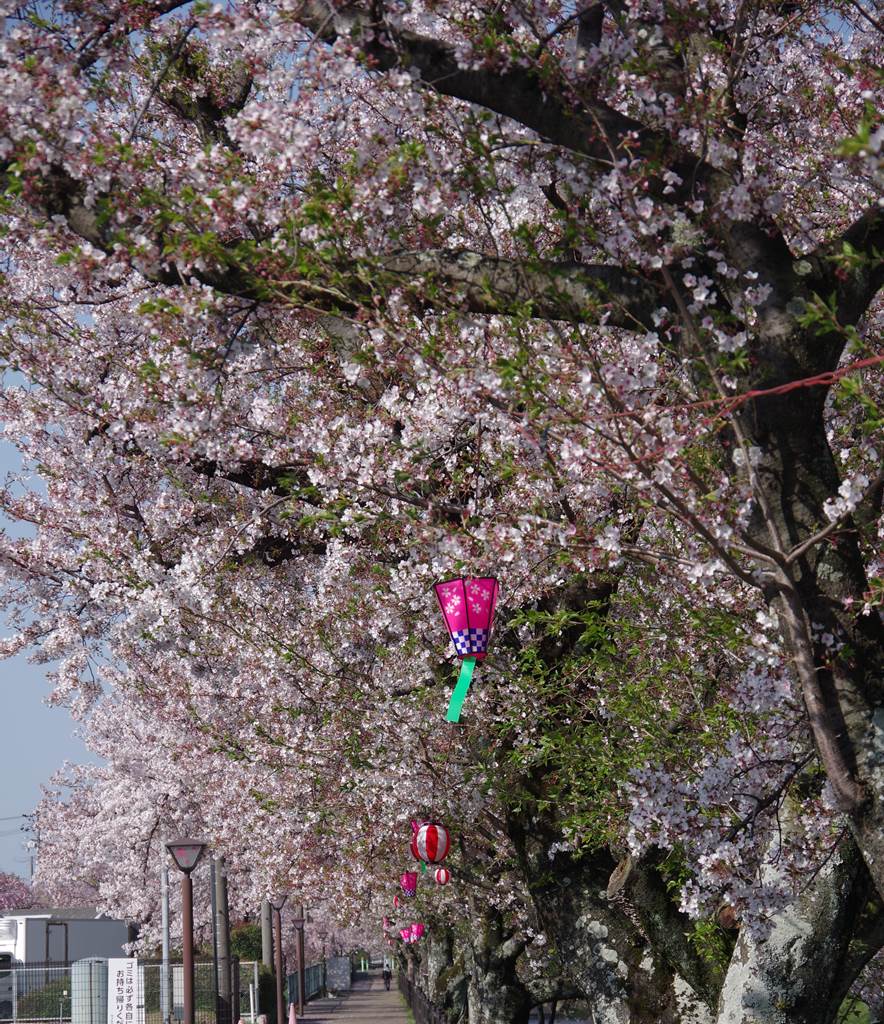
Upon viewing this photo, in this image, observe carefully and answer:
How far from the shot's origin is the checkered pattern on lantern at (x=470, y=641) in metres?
7.82

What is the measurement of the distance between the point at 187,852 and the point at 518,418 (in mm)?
13710

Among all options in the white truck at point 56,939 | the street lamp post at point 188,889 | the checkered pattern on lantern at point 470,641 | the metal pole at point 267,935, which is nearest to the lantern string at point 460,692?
the checkered pattern on lantern at point 470,641

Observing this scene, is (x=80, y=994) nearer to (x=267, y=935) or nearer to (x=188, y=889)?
(x=188, y=889)

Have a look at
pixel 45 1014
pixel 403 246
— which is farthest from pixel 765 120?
pixel 45 1014

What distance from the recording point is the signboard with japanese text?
64.9 ft

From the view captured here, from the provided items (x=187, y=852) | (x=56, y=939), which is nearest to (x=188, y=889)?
(x=187, y=852)

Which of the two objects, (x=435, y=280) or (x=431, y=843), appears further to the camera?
(x=431, y=843)

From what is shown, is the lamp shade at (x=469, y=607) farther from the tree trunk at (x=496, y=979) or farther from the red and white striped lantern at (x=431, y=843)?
the tree trunk at (x=496, y=979)

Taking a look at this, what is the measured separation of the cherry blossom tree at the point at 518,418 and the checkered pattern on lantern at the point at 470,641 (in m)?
0.50

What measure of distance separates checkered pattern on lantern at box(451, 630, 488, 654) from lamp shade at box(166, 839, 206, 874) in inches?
442

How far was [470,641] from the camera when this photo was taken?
25.8 ft

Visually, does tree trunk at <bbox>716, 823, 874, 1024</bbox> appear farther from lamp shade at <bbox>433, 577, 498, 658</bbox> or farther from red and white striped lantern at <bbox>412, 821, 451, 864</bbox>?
red and white striped lantern at <bbox>412, 821, 451, 864</bbox>

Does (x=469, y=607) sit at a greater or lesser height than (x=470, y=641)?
greater

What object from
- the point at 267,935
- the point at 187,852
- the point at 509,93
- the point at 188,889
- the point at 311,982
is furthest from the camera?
the point at 311,982
